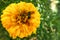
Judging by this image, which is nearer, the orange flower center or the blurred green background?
the orange flower center

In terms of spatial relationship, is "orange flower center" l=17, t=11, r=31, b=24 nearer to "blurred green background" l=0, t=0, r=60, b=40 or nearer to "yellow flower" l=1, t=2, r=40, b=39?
"yellow flower" l=1, t=2, r=40, b=39

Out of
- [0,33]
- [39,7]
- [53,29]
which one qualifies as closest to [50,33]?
[53,29]

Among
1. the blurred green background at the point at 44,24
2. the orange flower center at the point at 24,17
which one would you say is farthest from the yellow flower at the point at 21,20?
the blurred green background at the point at 44,24

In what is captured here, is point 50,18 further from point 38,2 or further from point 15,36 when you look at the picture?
point 15,36

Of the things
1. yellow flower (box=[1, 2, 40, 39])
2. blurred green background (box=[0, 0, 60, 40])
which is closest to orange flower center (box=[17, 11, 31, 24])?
yellow flower (box=[1, 2, 40, 39])

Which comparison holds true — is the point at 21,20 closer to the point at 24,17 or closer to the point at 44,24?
the point at 24,17

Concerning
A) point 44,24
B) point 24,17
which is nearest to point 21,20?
point 24,17

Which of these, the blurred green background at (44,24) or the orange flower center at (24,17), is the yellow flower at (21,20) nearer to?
the orange flower center at (24,17)

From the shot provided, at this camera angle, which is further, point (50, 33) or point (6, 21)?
point (50, 33)
